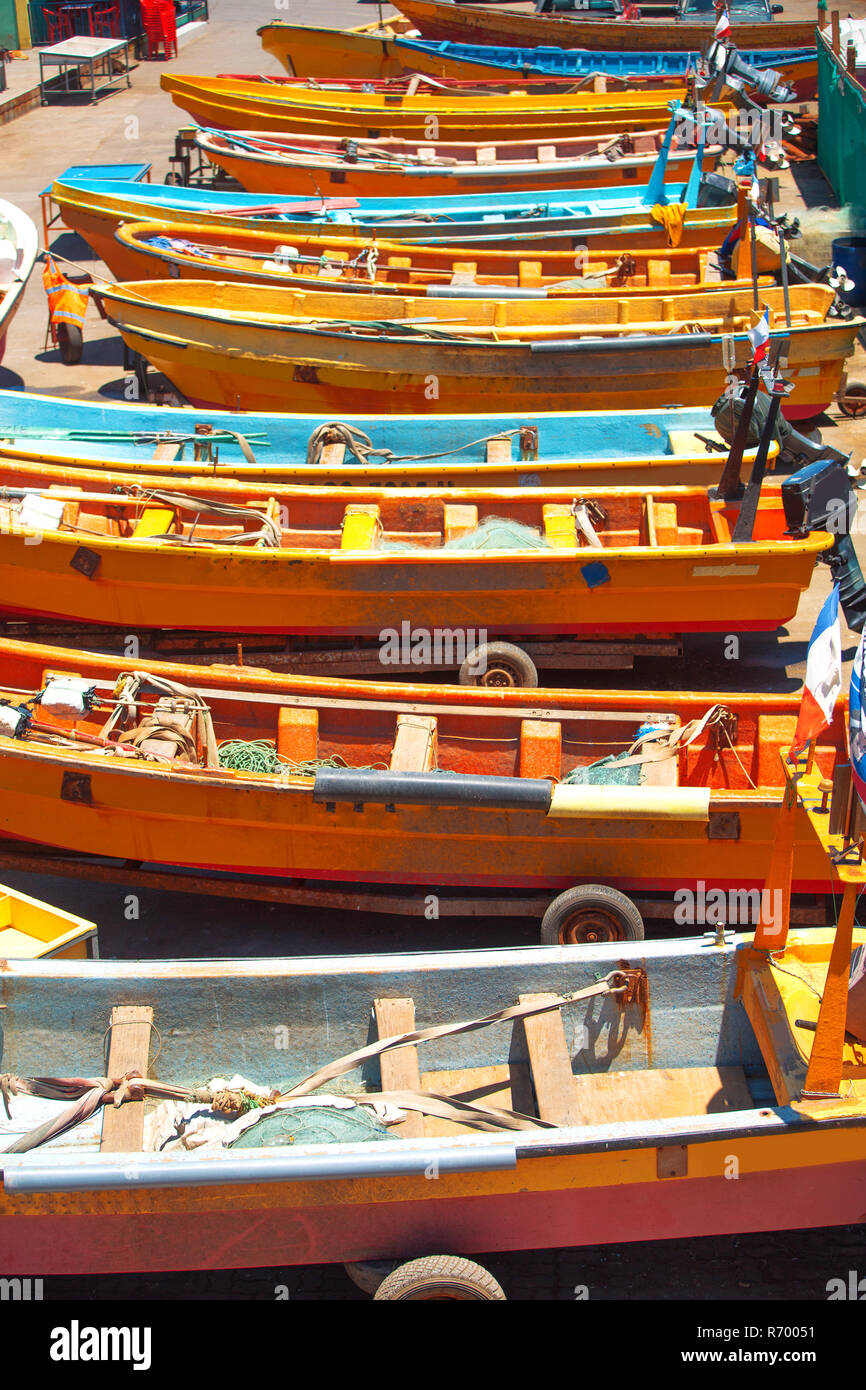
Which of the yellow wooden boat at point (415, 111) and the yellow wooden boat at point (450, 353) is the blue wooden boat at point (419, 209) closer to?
the yellow wooden boat at point (450, 353)

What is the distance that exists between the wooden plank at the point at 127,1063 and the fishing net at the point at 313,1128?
0.40 meters

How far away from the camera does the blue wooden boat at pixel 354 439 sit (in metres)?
9.25

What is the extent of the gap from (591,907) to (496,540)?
10.0 ft

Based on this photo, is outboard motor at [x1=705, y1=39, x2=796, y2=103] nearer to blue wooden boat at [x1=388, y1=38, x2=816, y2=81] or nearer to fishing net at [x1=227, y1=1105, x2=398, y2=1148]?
blue wooden boat at [x1=388, y1=38, x2=816, y2=81]

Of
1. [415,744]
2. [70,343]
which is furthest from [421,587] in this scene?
[70,343]

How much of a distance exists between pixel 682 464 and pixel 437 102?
1047 cm

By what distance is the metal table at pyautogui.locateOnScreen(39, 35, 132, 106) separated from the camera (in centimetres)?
2056

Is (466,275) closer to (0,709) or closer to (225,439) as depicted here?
(225,439)

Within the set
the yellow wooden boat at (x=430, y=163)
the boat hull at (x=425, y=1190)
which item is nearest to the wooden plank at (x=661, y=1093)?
the boat hull at (x=425, y=1190)

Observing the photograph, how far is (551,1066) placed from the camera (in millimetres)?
5324

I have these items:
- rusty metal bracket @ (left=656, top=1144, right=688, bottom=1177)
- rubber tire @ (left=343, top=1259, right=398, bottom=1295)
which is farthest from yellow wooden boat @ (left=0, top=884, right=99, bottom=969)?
rusty metal bracket @ (left=656, top=1144, right=688, bottom=1177)

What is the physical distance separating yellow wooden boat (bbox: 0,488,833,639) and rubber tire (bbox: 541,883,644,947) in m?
2.56

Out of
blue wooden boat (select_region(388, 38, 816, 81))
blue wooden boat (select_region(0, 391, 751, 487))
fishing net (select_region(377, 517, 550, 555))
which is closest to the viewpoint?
fishing net (select_region(377, 517, 550, 555))

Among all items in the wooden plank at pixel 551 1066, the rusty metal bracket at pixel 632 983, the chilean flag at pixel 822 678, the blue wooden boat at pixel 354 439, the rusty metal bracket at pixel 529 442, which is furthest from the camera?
the rusty metal bracket at pixel 529 442
